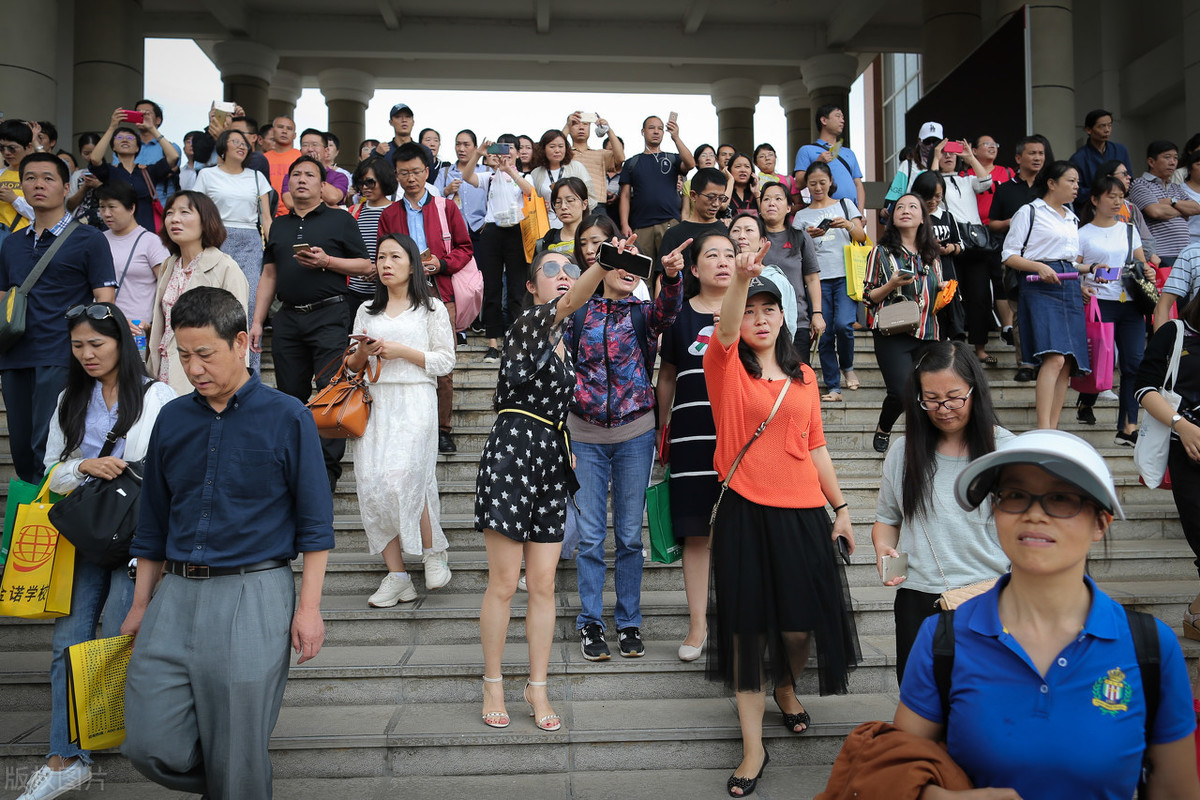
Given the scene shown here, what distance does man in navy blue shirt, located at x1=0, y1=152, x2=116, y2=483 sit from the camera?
16.2ft

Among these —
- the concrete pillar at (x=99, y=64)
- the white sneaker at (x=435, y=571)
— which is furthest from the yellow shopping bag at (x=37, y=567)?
the concrete pillar at (x=99, y=64)

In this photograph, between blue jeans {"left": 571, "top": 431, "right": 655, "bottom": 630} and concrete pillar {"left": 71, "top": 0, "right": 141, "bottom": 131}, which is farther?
concrete pillar {"left": 71, "top": 0, "right": 141, "bottom": 131}

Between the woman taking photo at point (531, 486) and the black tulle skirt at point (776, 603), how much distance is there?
756 millimetres

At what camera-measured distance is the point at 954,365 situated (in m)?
2.96

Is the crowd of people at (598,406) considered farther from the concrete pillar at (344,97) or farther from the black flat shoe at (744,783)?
the concrete pillar at (344,97)

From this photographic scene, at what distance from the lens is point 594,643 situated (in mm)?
4371

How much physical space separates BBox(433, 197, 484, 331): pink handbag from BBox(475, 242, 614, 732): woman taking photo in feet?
10.3

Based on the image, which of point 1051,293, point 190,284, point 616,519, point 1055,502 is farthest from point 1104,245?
point 190,284

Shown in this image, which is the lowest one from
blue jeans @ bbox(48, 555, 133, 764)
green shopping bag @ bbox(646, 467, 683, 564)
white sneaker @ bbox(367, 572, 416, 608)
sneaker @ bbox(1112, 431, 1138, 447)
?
white sneaker @ bbox(367, 572, 416, 608)

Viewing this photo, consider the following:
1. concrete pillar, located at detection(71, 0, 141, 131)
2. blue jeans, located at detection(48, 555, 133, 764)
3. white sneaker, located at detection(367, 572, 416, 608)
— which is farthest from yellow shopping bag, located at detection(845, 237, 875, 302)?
concrete pillar, located at detection(71, 0, 141, 131)

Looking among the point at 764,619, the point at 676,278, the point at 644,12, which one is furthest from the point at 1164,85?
the point at 764,619

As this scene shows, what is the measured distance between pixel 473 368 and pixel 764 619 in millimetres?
4622

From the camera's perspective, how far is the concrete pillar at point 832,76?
17.4 m

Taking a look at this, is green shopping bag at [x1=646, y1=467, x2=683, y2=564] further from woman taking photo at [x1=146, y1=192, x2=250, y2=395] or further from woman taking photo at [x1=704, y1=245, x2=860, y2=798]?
woman taking photo at [x1=146, y1=192, x2=250, y2=395]
